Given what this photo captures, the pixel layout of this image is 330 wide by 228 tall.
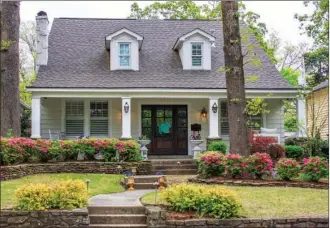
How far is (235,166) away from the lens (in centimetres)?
1070

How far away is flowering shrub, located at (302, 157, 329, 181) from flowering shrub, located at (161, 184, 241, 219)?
13.4 ft

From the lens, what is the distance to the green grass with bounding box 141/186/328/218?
739 cm

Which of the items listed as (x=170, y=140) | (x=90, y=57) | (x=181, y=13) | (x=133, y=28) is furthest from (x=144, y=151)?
(x=181, y=13)

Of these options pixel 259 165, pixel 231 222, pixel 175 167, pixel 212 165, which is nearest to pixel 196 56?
pixel 175 167

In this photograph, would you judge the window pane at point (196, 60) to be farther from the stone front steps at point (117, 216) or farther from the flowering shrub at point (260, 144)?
the stone front steps at point (117, 216)

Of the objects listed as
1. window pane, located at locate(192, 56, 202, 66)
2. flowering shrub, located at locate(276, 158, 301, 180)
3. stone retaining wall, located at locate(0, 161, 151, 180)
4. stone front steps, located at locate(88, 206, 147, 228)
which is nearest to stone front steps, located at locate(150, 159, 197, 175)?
stone retaining wall, located at locate(0, 161, 151, 180)

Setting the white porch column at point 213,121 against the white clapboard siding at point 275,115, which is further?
the white clapboard siding at point 275,115

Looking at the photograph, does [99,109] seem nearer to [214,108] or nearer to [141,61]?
[141,61]

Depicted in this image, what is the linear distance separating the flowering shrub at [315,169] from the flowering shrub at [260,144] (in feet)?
12.6

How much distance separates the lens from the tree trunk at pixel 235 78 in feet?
37.4

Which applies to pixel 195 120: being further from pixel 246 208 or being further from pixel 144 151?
pixel 246 208

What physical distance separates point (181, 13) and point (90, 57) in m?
10.5

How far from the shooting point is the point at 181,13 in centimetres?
2622

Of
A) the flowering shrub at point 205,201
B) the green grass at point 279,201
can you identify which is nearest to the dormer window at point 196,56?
the green grass at point 279,201
